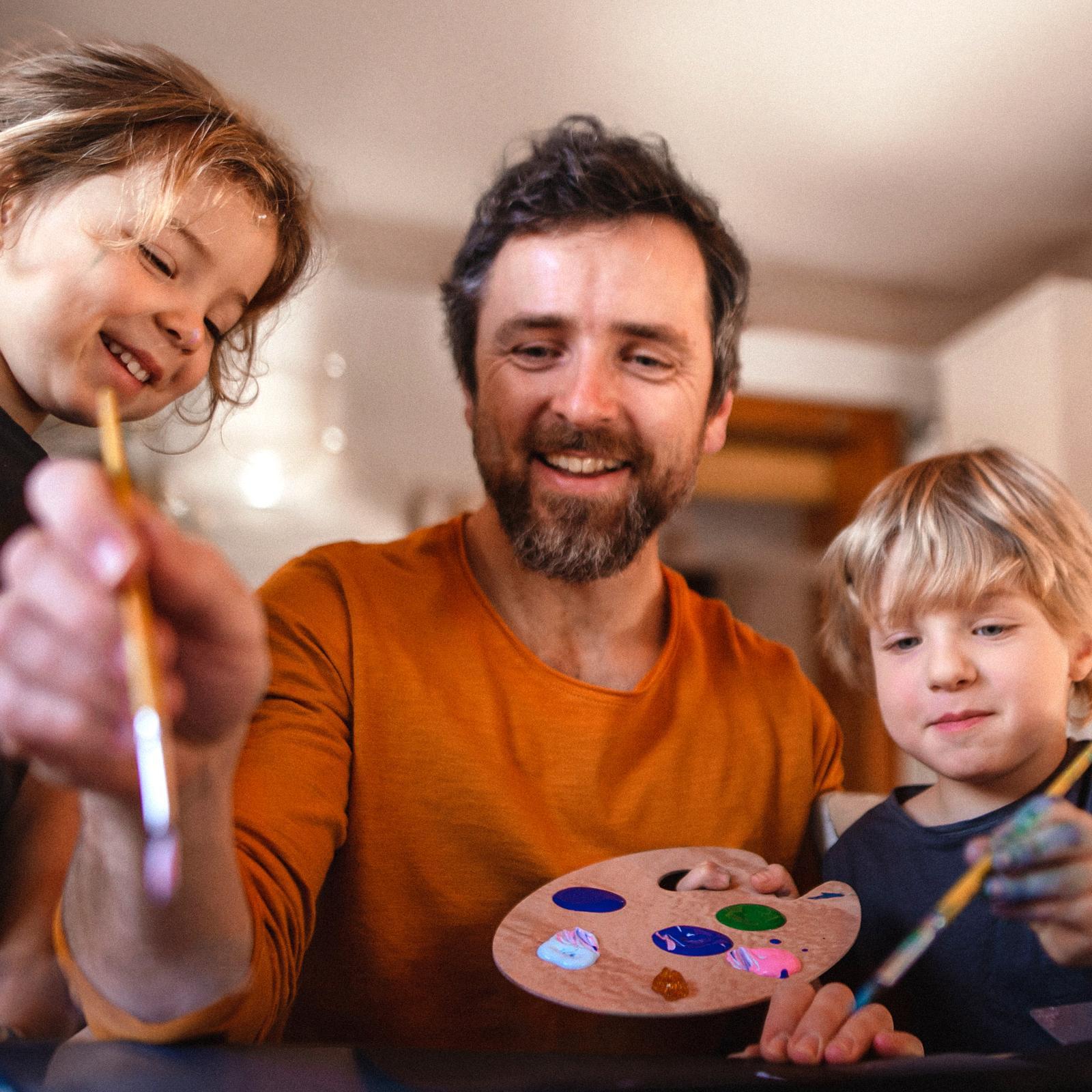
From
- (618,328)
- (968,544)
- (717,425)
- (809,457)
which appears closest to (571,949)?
(968,544)

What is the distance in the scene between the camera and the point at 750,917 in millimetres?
528

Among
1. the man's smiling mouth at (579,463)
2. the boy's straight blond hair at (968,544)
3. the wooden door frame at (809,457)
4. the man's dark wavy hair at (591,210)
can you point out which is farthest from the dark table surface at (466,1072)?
the wooden door frame at (809,457)

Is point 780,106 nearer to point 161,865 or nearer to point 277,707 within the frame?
point 277,707

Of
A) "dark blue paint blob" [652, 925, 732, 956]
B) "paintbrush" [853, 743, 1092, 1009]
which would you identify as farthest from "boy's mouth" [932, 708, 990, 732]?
"dark blue paint blob" [652, 925, 732, 956]

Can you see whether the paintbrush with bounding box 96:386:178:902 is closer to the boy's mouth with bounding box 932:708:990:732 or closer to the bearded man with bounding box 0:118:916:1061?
the bearded man with bounding box 0:118:916:1061

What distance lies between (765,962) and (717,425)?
609mm

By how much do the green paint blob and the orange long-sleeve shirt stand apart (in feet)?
0.20

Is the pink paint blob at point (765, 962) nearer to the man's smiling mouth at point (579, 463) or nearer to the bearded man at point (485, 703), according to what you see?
the bearded man at point (485, 703)

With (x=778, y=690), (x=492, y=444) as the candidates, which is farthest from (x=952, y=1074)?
(x=492, y=444)

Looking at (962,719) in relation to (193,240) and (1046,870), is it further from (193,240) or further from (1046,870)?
(193,240)

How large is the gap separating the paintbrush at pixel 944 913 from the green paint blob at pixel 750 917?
5cm

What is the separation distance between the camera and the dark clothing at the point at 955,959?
0.51m

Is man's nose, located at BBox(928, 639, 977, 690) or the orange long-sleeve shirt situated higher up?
man's nose, located at BBox(928, 639, 977, 690)

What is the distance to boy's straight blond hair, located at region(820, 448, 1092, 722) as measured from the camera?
0.66 metres
